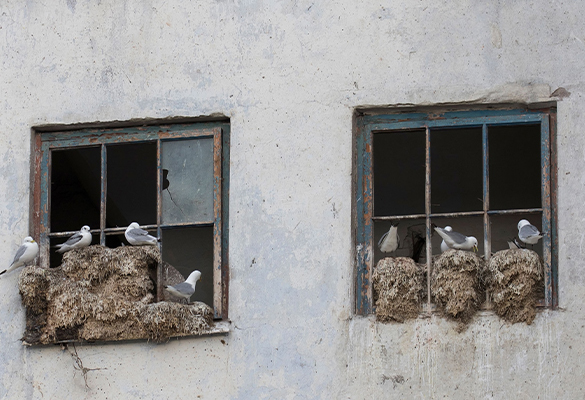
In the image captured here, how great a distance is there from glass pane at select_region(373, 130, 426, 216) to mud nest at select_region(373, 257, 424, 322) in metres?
4.13

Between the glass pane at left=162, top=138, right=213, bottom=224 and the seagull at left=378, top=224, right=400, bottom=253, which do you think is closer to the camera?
the glass pane at left=162, top=138, right=213, bottom=224

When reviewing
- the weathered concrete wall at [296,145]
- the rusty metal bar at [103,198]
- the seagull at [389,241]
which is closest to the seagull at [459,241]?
the weathered concrete wall at [296,145]

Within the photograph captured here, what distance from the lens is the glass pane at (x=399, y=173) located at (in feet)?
40.4

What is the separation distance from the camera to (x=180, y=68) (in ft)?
28.3

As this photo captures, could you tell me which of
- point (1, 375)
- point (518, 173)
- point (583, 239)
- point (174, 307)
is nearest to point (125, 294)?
point (174, 307)

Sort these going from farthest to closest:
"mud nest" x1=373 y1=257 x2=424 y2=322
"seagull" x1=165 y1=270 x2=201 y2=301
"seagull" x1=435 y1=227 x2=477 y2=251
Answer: "seagull" x1=165 y1=270 x2=201 y2=301
"seagull" x1=435 y1=227 x2=477 y2=251
"mud nest" x1=373 y1=257 x2=424 y2=322

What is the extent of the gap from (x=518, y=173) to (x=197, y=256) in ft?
13.3

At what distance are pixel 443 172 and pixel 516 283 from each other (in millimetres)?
5037

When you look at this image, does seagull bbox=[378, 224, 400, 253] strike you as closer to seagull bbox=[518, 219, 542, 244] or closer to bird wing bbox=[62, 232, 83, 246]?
seagull bbox=[518, 219, 542, 244]

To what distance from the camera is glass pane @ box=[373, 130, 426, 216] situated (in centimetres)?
1233

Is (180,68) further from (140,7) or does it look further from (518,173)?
(518,173)

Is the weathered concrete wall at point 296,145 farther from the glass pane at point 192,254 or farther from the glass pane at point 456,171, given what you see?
the glass pane at point 192,254

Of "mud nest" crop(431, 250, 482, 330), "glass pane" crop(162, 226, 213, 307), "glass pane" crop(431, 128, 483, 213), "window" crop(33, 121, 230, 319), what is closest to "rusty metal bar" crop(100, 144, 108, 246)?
"window" crop(33, 121, 230, 319)

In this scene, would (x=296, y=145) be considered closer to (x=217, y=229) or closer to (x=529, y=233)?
(x=217, y=229)
